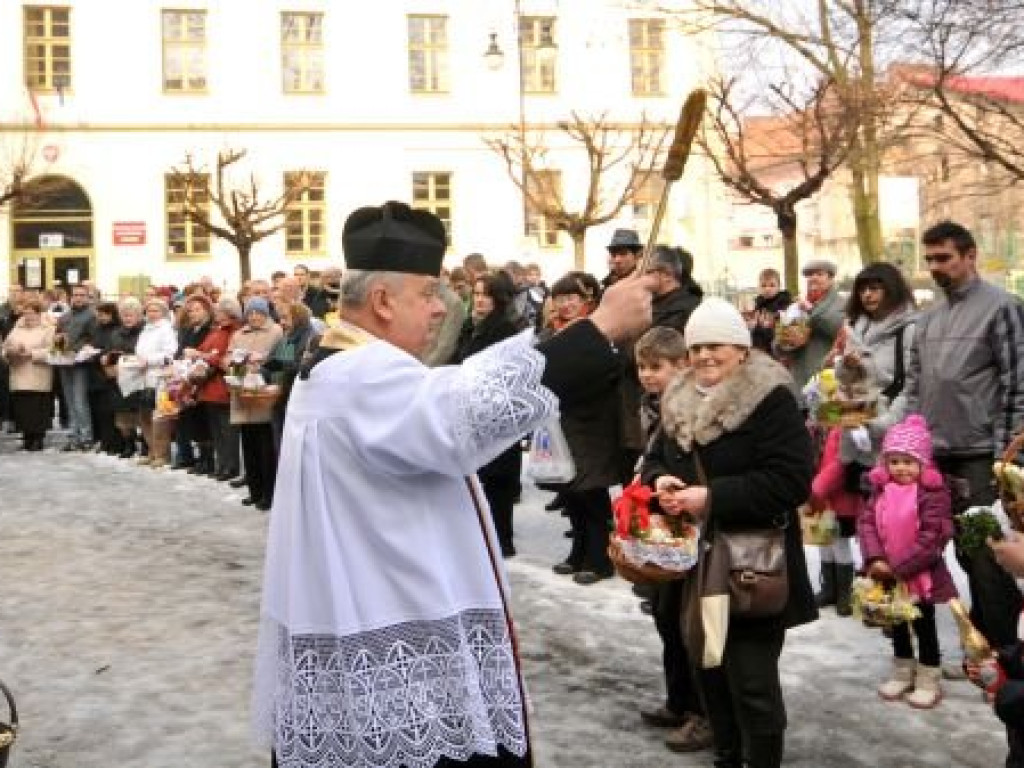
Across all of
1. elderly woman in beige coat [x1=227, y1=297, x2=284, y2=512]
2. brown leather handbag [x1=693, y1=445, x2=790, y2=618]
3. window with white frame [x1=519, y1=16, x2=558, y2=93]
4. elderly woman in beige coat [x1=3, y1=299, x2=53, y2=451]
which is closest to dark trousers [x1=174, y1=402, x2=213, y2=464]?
elderly woman in beige coat [x1=227, y1=297, x2=284, y2=512]

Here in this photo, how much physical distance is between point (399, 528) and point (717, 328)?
1929 millimetres

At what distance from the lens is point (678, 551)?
412cm

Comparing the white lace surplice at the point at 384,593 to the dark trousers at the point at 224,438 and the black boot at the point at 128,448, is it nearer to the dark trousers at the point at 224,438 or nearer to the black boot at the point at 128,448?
the dark trousers at the point at 224,438

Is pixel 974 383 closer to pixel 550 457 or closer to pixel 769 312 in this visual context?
pixel 550 457

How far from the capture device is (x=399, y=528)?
276 centimetres

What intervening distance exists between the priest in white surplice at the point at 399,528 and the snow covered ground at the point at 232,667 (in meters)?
2.16

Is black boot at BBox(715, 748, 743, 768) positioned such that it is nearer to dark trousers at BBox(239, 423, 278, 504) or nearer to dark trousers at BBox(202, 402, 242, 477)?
dark trousers at BBox(239, 423, 278, 504)

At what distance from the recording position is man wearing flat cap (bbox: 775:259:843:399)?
7984 millimetres

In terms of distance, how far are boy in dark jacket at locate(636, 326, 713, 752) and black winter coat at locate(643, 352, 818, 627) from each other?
1.55 feet

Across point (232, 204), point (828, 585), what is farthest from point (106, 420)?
point (232, 204)

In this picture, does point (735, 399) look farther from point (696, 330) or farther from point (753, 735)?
point (753, 735)

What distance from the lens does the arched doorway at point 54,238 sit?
33844 mm

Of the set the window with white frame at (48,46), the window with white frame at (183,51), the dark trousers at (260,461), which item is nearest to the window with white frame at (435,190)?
the window with white frame at (183,51)

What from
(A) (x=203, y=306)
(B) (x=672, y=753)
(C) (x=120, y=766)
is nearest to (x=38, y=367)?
(A) (x=203, y=306)
